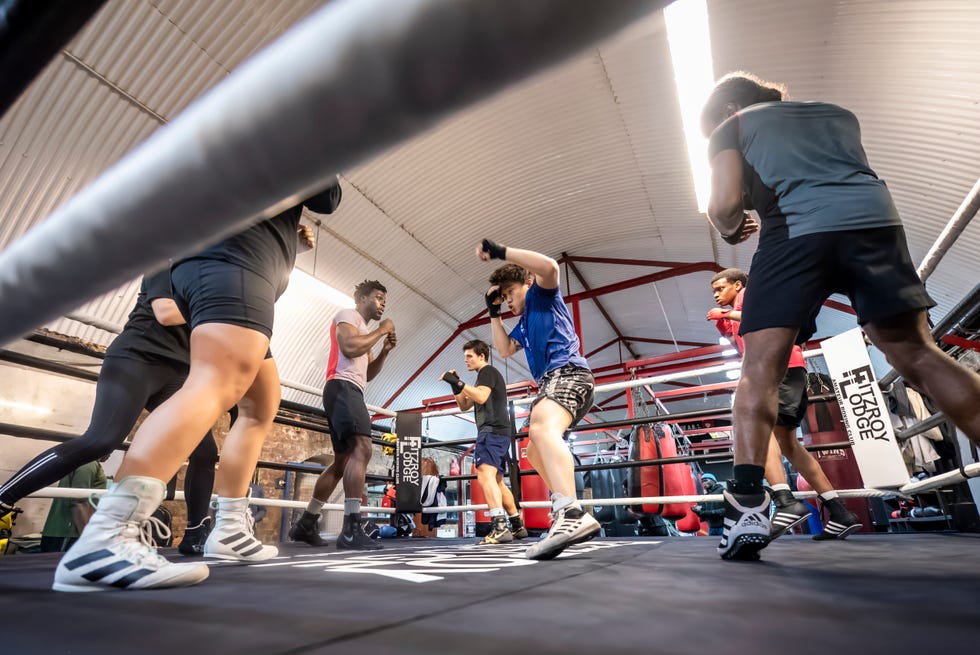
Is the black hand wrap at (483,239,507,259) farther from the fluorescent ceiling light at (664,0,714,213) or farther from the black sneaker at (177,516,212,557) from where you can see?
the fluorescent ceiling light at (664,0,714,213)

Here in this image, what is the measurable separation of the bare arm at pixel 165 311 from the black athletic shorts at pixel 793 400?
2.29 meters

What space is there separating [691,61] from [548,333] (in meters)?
3.92

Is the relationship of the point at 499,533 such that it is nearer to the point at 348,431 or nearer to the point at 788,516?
the point at 348,431

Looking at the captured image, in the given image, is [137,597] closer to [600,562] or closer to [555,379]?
[600,562]

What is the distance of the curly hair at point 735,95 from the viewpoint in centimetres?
163

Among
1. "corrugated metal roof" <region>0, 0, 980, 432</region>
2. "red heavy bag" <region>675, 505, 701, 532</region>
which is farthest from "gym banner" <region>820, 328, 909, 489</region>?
"corrugated metal roof" <region>0, 0, 980, 432</region>

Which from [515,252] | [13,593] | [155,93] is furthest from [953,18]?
[155,93]

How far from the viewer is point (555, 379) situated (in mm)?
1979

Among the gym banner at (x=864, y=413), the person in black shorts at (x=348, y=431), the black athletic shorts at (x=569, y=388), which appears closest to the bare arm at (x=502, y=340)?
the black athletic shorts at (x=569, y=388)

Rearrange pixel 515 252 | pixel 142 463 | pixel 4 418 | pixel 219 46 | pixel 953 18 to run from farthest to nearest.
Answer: pixel 4 418 → pixel 219 46 → pixel 953 18 → pixel 515 252 → pixel 142 463

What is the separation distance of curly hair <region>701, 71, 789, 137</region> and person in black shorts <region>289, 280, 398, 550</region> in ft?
5.30

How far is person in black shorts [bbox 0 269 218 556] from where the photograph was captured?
1.53m

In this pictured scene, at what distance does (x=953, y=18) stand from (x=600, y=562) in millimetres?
5073

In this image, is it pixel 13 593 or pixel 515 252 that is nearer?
pixel 13 593
